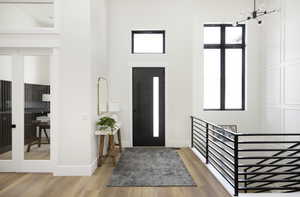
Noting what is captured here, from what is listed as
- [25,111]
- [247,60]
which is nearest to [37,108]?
[25,111]

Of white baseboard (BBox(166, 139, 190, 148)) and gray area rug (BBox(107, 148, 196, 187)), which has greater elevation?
white baseboard (BBox(166, 139, 190, 148))

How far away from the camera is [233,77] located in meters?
8.26

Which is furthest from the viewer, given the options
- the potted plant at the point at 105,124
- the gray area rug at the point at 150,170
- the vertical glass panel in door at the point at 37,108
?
the potted plant at the point at 105,124

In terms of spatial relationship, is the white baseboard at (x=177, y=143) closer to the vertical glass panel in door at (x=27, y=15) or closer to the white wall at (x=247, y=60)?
the white wall at (x=247, y=60)

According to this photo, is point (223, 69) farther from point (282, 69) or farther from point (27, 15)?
point (27, 15)

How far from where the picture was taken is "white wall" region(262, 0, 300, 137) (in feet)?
20.7

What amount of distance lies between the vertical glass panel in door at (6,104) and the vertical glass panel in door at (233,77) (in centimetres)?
597

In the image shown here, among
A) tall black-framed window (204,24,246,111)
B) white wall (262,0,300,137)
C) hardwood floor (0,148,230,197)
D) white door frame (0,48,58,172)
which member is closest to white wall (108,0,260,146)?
tall black-framed window (204,24,246,111)

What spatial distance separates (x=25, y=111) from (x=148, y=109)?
362cm

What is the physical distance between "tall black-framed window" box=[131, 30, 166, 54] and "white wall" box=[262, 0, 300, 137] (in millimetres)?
3047

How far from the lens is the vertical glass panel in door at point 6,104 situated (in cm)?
503

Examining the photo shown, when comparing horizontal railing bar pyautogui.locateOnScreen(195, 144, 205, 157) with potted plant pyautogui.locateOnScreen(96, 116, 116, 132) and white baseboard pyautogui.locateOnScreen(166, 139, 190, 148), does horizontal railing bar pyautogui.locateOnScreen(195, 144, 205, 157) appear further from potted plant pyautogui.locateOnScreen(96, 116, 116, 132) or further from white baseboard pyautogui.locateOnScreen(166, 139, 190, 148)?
potted plant pyautogui.locateOnScreen(96, 116, 116, 132)

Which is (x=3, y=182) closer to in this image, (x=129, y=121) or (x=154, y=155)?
(x=154, y=155)

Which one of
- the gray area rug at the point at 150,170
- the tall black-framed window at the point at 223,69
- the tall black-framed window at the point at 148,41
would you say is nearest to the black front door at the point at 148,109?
the tall black-framed window at the point at 148,41
